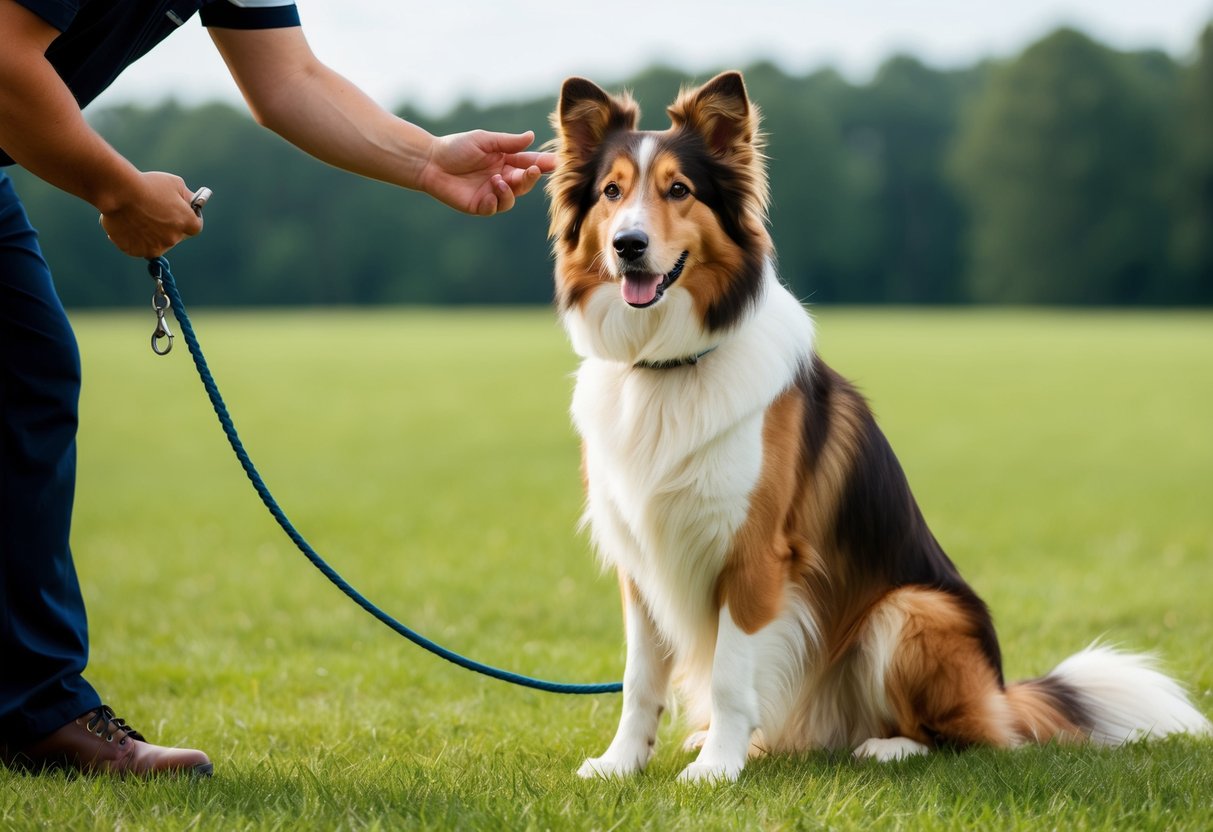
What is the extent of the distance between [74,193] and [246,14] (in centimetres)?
83

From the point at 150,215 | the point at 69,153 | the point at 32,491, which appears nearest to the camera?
the point at 69,153

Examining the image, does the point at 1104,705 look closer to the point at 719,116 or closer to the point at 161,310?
the point at 719,116

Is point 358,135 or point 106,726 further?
point 358,135

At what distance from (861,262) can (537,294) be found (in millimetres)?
17243

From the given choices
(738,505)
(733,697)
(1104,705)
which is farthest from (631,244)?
(1104,705)

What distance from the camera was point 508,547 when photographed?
9.35m

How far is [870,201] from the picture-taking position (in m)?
66.1

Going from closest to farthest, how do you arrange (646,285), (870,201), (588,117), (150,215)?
(150,215), (646,285), (588,117), (870,201)

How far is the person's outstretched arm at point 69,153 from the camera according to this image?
2.94 meters

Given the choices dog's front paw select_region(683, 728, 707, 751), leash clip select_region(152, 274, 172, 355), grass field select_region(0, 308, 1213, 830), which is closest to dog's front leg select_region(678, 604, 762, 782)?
grass field select_region(0, 308, 1213, 830)

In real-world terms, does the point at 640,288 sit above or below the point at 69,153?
below

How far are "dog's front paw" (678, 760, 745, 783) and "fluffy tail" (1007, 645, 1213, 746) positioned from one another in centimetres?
104

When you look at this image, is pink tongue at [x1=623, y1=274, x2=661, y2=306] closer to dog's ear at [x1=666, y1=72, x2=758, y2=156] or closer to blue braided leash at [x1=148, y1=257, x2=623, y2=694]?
dog's ear at [x1=666, y1=72, x2=758, y2=156]

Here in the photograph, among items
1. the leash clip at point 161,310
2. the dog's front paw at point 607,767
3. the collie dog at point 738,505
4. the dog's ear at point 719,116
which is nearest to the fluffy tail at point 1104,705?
the collie dog at point 738,505
